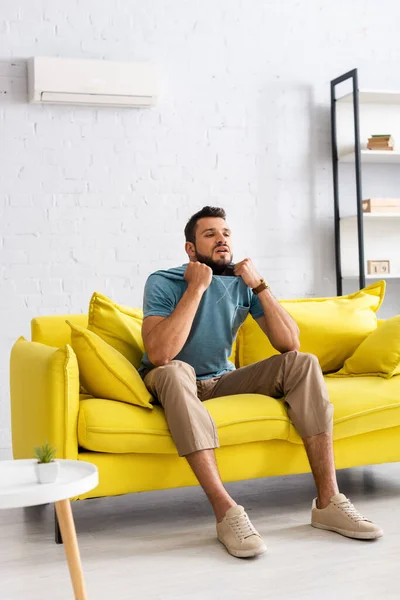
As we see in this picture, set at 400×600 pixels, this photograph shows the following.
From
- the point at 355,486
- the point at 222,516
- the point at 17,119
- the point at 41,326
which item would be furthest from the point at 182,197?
the point at 222,516

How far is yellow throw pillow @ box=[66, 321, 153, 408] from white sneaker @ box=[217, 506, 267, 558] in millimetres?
456

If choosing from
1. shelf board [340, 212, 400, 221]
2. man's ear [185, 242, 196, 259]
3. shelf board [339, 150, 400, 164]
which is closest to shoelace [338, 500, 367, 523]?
man's ear [185, 242, 196, 259]

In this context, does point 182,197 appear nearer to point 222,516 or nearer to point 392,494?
point 392,494

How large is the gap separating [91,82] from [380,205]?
1644 millimetres

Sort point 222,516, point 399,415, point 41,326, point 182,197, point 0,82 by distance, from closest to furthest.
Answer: point 222,516 < point 399,415 < point 41,326 < point 0,82 < point 182,197

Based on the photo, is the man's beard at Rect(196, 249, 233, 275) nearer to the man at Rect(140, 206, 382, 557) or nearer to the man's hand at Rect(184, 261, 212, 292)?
the man at Rect(140, 206, 382, 557)

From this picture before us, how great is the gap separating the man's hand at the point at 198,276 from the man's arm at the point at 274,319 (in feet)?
0.56

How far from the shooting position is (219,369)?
3109 millimetres

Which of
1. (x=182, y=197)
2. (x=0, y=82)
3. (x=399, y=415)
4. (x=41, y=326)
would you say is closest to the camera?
(x=399, y=415)

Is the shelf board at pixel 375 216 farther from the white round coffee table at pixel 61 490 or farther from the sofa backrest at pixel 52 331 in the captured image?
the white round coffee table at pixel 61 490

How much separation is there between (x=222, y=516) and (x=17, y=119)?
2.44 metres

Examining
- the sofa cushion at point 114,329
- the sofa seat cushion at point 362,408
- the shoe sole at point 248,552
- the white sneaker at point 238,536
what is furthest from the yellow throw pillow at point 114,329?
the shoe sole at point 248,552

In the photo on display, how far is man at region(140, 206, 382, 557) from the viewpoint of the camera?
259 cm

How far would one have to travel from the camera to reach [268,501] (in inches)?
123
